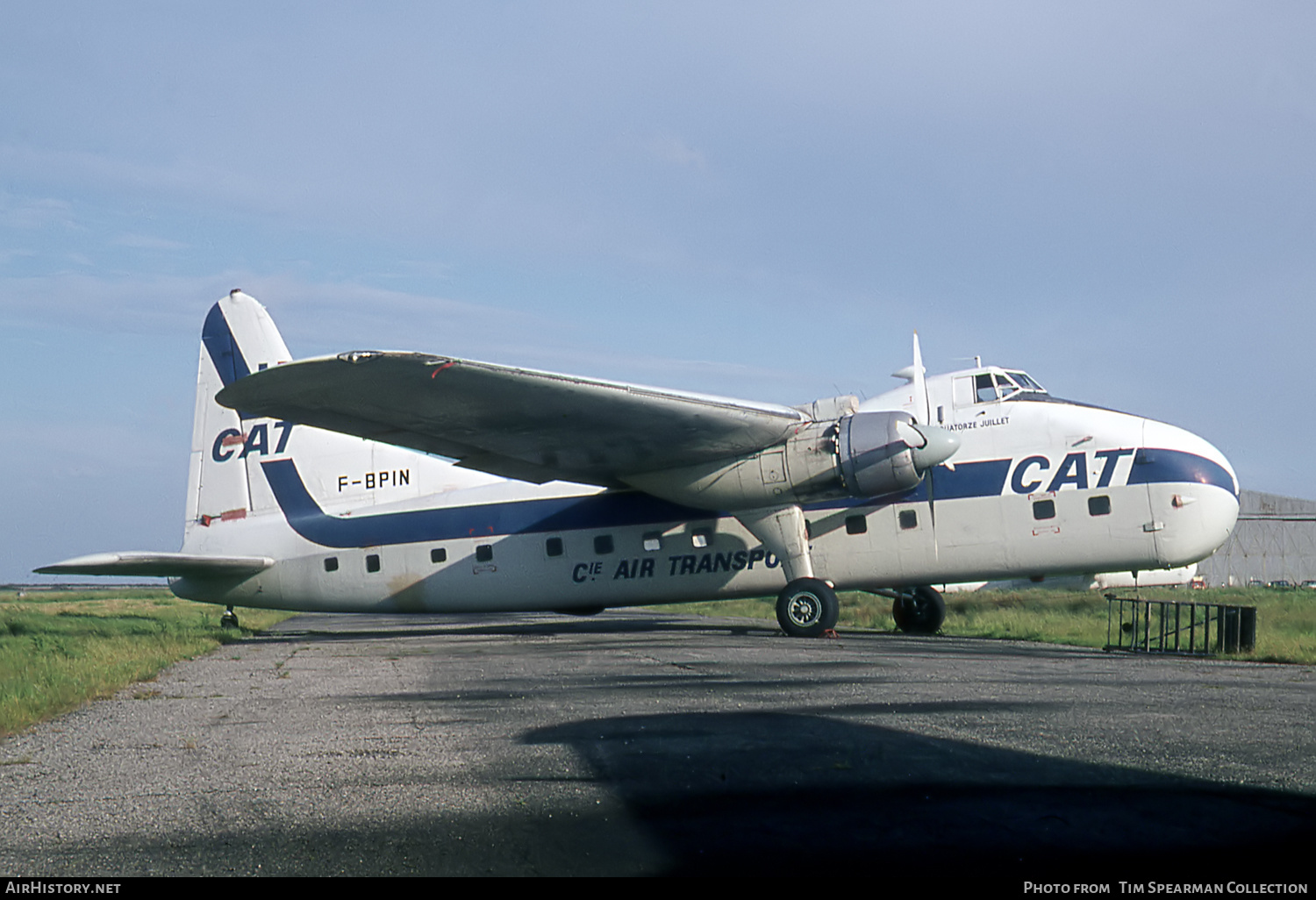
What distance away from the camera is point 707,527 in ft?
62.5

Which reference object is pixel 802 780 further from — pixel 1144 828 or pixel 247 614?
pixel 247 614

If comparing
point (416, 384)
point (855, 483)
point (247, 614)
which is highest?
point (416, 384)

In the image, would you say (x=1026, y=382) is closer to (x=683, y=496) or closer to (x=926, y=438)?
(x=926, y=438)

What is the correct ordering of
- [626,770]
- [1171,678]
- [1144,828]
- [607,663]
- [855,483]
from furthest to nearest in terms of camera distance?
[855,483] → [607,663] → [1171,678] → [626,770] → [1144,828]

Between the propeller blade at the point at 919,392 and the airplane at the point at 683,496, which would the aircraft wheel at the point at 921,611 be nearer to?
the airplane at the point at 683,496

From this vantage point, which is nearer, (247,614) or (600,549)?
(600,549)

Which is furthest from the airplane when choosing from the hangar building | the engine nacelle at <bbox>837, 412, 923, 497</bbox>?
the hangar building

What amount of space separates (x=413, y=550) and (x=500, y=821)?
57.3 ft

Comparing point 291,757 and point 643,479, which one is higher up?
point 643,479

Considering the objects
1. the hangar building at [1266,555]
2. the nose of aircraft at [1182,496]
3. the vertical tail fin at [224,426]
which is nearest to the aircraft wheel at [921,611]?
the nose of aircraft at [1182,496]

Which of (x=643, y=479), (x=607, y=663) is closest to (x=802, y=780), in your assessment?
(x=607, y=663)

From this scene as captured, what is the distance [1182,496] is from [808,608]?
6.47 metres

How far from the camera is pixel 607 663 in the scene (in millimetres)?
12328

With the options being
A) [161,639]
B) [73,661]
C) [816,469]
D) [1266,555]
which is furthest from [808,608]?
[1266,555]
